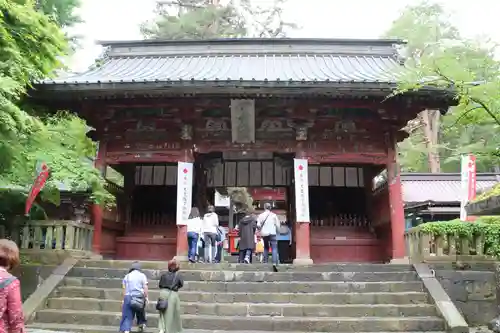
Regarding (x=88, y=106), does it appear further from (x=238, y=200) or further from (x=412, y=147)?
(x=412, y=147)

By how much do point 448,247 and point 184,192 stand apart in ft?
19.9

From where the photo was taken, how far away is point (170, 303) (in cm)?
712

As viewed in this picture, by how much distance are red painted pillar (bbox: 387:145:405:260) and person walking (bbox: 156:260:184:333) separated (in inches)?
240

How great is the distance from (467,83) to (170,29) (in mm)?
24362

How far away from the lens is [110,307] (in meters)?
8.61

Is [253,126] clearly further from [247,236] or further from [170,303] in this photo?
[170,303]

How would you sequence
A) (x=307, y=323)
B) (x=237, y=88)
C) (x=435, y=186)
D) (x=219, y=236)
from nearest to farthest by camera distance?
(x=307, y=323), (x=237, y=88), (x=219, y=236), (x=435, y=186)

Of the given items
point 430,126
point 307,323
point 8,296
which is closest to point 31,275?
point 307,323

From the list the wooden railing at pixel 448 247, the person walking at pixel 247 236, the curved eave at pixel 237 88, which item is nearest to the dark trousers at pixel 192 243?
the person walking at pixel 247 236

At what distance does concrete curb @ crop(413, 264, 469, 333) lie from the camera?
755 centimetres

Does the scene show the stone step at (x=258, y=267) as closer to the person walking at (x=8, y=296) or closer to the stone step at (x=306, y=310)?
the stone step at (x=306, y=310)

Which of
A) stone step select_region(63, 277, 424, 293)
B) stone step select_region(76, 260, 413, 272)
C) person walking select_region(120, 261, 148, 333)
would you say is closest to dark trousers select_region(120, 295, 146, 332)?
person walking select_region(120, 261, 148, 333)

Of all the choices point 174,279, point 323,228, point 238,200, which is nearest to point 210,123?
point 323,228

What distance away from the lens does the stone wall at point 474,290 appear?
351 inches
